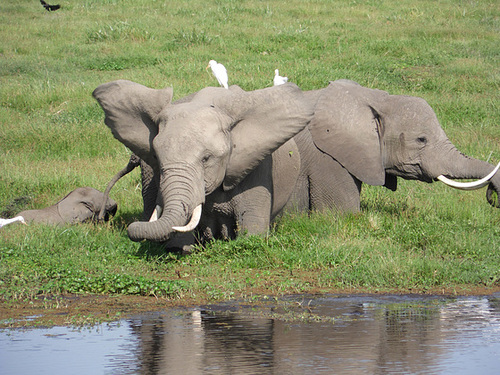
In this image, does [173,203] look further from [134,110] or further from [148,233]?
[134,110]

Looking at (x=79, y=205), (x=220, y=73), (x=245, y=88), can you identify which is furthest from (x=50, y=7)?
(x=79, y=205)

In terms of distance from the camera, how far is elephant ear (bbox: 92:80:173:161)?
318 inches

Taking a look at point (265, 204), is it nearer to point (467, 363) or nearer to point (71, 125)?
point (467, 363)

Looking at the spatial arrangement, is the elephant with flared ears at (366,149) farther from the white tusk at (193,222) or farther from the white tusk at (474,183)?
the white tusk at (193,222)

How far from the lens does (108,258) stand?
812cm

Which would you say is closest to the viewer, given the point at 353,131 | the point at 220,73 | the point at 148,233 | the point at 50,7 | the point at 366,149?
the point at 148,233

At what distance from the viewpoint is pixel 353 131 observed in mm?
9531

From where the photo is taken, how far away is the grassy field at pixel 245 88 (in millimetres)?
7516

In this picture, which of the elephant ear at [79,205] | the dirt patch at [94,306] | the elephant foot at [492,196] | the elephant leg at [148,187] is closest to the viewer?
the dirt patch at [94,306]

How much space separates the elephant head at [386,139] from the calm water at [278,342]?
2.65 m

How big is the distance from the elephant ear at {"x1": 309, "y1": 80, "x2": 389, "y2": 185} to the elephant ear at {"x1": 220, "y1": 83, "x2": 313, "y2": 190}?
1287 mm

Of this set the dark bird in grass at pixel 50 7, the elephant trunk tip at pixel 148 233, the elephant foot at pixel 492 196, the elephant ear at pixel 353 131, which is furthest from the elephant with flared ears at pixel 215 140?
the dark bird in grass at pixel 50 7

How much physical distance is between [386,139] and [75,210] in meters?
3.60

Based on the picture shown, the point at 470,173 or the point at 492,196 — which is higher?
the point at 470,173
